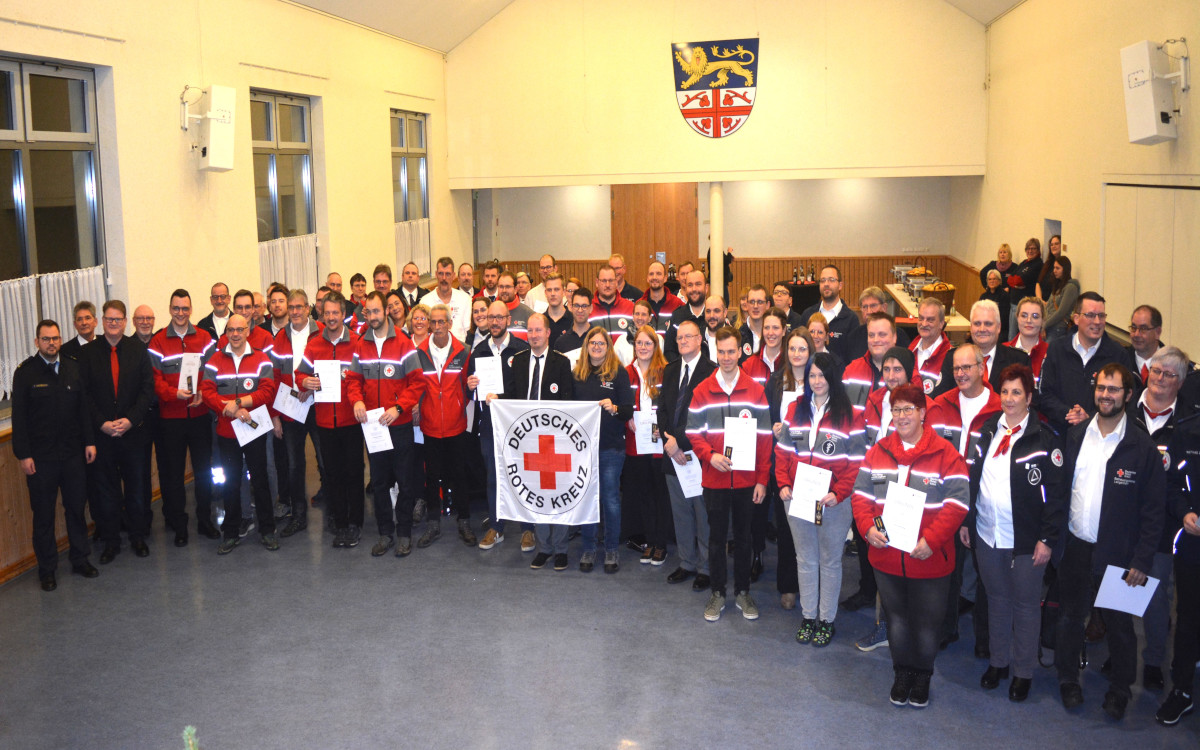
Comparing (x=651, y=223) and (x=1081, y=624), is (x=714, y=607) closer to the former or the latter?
(x=1081, y=624)

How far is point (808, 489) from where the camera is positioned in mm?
5113

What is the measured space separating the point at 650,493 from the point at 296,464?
2.63m

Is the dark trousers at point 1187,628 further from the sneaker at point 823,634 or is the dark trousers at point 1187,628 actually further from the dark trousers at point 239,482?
the dark trousers at point 239,482

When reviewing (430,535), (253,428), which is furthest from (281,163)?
(430,535)

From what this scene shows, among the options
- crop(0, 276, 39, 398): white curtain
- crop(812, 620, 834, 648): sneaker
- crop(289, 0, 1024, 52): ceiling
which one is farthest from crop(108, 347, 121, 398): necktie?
crop(289, 0, 1024, 52): ceiling

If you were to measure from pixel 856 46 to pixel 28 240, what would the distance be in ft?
36.4

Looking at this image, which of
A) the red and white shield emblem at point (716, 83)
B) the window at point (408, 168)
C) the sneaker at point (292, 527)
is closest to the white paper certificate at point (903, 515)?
the sneaker at point (292, 527)

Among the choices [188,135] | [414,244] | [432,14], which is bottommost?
A: [414,244]

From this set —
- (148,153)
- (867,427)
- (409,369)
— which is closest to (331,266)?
(148,153)

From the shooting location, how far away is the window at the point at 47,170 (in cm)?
688

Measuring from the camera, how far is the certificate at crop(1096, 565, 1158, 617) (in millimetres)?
4406

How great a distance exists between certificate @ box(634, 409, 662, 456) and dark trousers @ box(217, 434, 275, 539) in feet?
8.66

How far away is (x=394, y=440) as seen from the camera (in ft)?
22.1

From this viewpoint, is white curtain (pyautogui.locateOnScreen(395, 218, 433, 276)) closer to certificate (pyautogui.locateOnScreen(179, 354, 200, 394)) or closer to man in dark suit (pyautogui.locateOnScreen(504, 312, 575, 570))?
certificate (pyautogui.locateOnScreen(179, 354, 200, 394))
